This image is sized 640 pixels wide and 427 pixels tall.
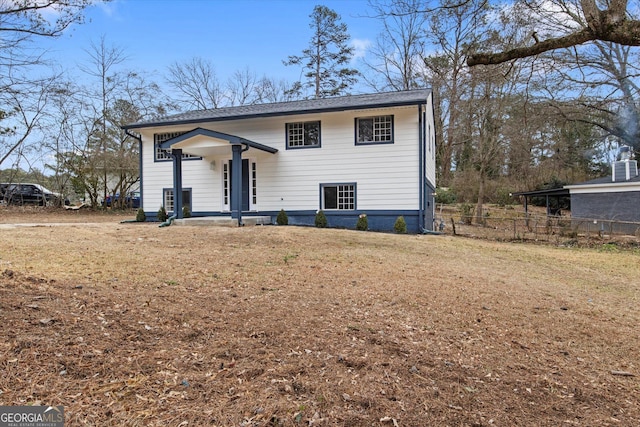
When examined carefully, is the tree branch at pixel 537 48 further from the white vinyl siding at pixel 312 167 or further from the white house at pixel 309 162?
the white vinyl siding at pixel 312 167

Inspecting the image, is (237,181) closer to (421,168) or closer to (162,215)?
(162,215)

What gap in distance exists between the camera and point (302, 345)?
3145 mm

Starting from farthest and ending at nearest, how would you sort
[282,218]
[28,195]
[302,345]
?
1. [28,195]
2. [282,218]
3. [302,345]

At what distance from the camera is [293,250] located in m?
8.02

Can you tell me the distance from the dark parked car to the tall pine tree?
18.1m

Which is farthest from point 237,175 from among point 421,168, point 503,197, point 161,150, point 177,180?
point 503,197

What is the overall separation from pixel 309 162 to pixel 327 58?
1700cm

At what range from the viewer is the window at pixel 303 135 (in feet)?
47.5

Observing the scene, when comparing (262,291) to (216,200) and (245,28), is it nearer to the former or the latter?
(216,200)

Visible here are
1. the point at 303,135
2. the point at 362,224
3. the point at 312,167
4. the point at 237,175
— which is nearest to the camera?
the point at 237,175

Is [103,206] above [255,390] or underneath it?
above

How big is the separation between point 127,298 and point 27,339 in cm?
122

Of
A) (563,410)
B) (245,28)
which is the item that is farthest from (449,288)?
(245,28)

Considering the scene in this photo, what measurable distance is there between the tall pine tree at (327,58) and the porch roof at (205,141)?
1632cm
